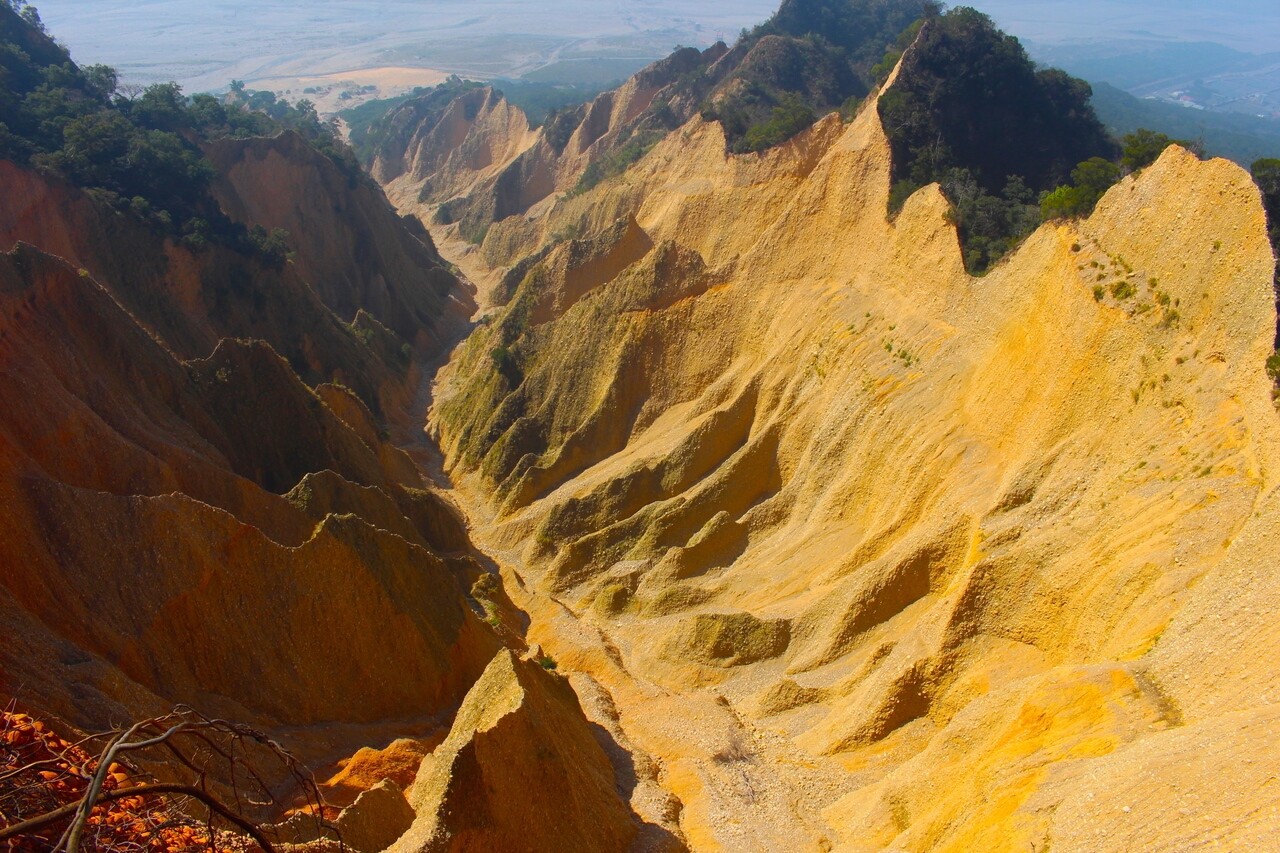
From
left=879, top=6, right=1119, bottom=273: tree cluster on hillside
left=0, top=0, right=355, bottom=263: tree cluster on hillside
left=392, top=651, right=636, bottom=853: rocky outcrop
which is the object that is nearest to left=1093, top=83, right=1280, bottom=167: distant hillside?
left=879, top=6, right=1119, bottom=273: tree cluster on hillside

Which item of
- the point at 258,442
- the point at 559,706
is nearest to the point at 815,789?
the point at 559,706

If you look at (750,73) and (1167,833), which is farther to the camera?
(750,73)

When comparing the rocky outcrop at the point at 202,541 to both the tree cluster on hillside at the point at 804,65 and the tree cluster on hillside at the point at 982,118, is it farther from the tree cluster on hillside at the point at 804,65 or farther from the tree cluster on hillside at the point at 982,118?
the tree cluster on hillside at the point at 804,65

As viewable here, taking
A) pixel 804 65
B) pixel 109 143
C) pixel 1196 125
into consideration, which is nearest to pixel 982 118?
pixel 804 65

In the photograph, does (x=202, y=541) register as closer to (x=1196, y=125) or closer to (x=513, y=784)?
(x=513, y=784)

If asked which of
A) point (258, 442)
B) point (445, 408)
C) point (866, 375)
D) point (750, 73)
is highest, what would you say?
point (750, 73)

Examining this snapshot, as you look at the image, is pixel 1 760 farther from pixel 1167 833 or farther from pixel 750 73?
pixel 750 73

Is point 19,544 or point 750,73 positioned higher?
point 750,73
